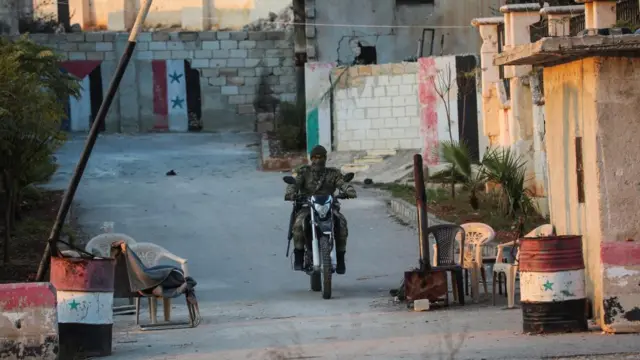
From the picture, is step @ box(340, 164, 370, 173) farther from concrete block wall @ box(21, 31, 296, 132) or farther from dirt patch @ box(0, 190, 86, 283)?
concrete block wall @ box(21, 31, 296, 132)

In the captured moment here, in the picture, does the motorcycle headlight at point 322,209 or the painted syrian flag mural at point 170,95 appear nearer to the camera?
the motorcycle headlight at point 322,209

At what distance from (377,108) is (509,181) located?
10.4 metres

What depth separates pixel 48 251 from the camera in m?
12.2

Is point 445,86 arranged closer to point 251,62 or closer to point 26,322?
point 251,62

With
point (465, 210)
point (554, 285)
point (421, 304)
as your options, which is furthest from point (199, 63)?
point (554, 285)

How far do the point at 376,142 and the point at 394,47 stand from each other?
31.6ft

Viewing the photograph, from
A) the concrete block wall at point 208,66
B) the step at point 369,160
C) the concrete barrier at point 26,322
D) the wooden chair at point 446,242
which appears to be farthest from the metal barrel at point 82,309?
the concrete block wall at point 208,66

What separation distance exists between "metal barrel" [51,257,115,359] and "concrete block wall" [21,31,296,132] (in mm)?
29006

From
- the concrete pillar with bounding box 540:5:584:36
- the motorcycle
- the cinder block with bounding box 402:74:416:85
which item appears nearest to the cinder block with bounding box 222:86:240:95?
the cinder block with bounding box 402:74:416:85

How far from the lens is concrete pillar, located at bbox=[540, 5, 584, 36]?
2005cm

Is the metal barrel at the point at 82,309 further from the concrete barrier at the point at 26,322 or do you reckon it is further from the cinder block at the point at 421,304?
the cinder block at the point at 421,304

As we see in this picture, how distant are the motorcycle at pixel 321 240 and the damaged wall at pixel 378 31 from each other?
78.6 ft

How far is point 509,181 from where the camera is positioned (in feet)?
65.3

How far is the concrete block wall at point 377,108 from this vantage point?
2967 centimetres
